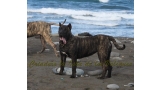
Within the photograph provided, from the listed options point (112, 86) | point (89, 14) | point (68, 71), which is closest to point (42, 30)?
point (89, 14)

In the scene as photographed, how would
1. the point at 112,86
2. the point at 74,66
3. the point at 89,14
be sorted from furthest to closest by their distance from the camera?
the point at 89,14
the point at 74,66
the point at 112,86

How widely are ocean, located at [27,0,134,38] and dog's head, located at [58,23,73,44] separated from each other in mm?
655

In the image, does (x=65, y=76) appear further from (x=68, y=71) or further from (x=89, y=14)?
(x=89, y=14)

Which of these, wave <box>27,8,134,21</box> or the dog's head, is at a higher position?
wave <box>27,8,134,21</box>

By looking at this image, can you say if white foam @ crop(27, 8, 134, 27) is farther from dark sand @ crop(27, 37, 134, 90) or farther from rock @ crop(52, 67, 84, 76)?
rock @ crop(52, 67, 84, 76)

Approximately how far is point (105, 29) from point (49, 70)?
1.49 m

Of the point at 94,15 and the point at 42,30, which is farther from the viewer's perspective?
the point at 42,30

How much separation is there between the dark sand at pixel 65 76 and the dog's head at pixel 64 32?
29.1 inches

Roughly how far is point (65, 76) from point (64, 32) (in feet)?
2.99

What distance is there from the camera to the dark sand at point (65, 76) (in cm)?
537

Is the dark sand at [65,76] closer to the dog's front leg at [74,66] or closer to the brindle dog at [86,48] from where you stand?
the dog's front leg at [74,66]

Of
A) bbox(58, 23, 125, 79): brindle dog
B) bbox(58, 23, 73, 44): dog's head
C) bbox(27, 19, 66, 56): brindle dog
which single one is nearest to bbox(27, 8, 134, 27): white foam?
bbox(27, 19, 66, 56): brindle dog

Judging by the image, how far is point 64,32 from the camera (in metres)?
5.47

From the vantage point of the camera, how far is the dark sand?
17.6 ft
